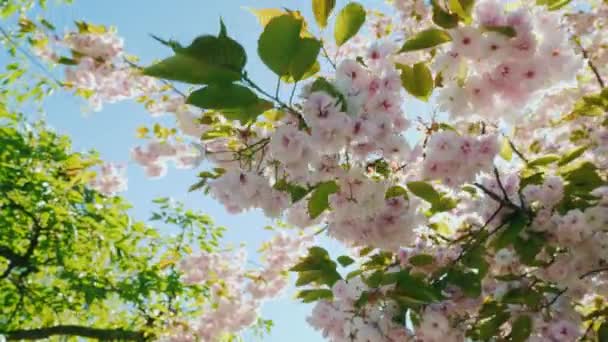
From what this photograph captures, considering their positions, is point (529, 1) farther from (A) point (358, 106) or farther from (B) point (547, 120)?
(B) point (547, 120)

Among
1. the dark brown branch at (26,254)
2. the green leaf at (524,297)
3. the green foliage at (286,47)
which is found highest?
the dark brown branch at (26,254)

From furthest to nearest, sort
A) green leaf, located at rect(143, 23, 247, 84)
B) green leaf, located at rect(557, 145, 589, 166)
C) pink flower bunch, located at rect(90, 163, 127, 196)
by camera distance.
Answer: pink flower bunch, located at rect(90, 163, 127, 196) → green leaf, located at rect(557, 145, 589, 166) → green leaf, located at rect(143, 23, 247, 84)

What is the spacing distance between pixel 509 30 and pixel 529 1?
0.82 ft

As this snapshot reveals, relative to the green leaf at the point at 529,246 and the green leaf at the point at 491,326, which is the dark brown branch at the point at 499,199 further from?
the green leaf at the point at 491,326

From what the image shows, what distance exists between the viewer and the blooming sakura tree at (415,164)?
143cm

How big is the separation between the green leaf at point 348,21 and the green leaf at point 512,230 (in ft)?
3.21

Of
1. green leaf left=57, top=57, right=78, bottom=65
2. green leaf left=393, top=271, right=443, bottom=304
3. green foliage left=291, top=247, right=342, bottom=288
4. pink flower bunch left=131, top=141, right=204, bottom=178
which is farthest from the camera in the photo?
pink flower bunch left=131, top=141, right=204, bottom=178

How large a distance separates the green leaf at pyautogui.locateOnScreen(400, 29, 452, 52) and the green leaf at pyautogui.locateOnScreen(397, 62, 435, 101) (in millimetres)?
168

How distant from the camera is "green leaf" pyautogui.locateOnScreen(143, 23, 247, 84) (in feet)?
4.17

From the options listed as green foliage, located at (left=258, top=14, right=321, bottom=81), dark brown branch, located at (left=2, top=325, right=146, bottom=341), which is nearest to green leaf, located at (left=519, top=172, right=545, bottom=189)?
green foliage, located at (left=258, top=14, right=321, bottom=81)

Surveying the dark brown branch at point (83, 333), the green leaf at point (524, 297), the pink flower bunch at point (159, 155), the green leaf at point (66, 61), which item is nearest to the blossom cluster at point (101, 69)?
the green leaf at point (66, 61)

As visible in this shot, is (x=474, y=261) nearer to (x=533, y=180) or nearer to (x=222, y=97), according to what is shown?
(x=533, y=180)

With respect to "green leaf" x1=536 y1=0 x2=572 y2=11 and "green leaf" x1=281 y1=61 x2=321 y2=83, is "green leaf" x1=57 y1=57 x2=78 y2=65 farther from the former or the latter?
"green leaf" x1=536 y1=0 x2=572 y2=11

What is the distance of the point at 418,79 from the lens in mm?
1668
